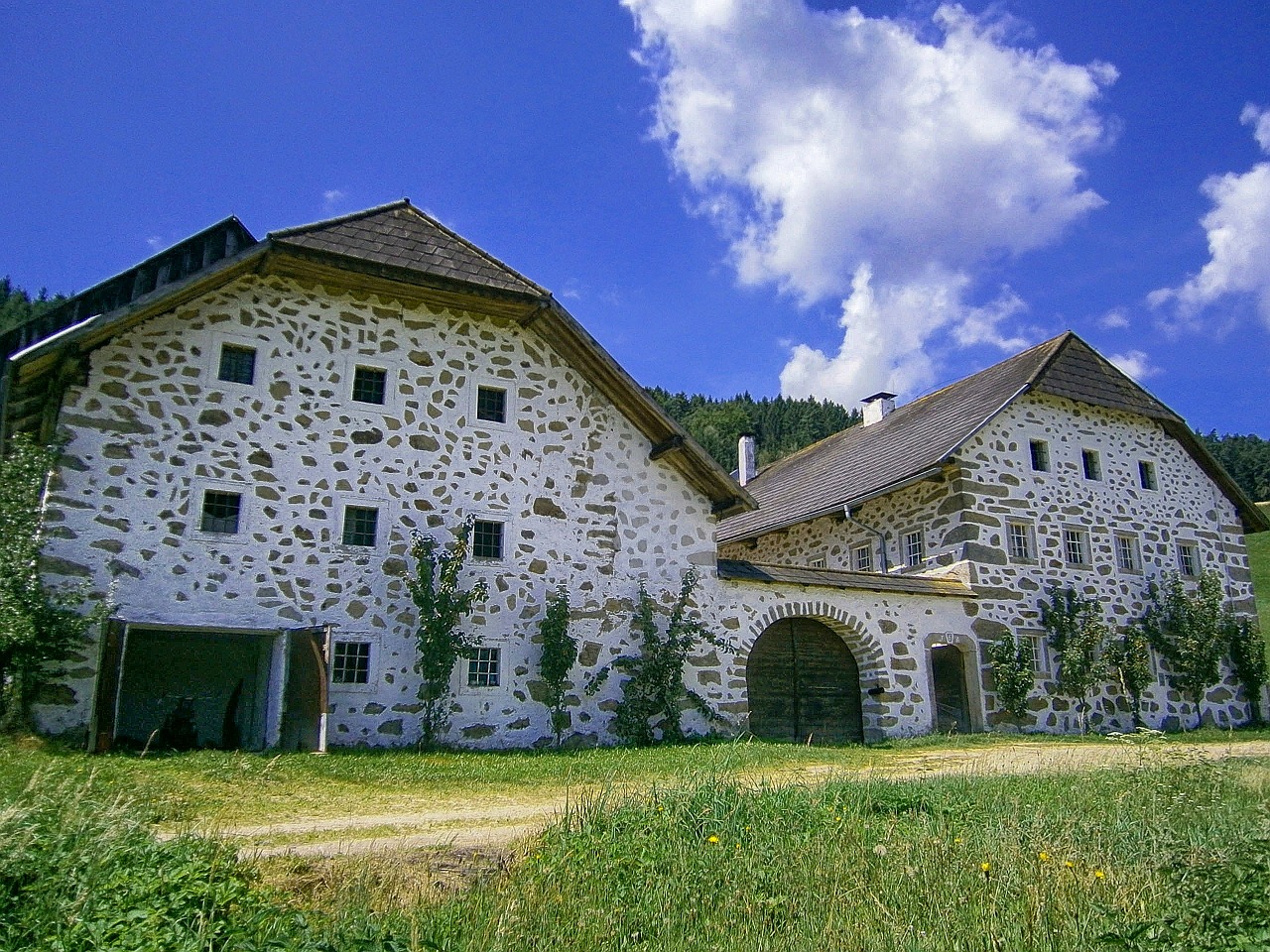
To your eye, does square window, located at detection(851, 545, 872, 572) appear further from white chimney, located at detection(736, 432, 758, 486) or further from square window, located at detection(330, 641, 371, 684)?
Answer: square window, located at detection(330, 641, 371, 684)

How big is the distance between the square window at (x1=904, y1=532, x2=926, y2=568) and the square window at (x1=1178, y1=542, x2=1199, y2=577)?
21.0 feet

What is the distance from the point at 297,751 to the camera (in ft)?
39.3

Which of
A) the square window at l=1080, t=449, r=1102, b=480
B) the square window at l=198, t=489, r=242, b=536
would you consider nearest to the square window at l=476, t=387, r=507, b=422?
the square window at l=198, t=489, r=242, b=536

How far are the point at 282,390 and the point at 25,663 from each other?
183 inches

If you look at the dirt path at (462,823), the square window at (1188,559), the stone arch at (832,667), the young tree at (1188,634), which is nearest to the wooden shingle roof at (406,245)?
the stone arch at (832,667)

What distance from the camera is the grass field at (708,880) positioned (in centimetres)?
515

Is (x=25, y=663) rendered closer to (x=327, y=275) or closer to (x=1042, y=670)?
(x=327, y=275)

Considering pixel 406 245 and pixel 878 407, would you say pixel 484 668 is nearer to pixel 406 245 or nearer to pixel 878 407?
pixel 406 245

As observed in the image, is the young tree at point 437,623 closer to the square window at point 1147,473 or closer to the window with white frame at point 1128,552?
the window with white frame at point 1128,552

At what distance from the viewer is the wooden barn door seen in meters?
16.7

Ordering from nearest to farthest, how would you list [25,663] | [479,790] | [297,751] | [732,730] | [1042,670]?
[479,790] → [25,663] → [297,751] → [732,730] → [1042,670]

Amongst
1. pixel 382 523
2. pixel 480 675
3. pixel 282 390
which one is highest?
pixel 282 390

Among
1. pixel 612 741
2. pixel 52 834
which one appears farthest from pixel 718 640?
pixel 52 834

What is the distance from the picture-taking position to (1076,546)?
66.2 ft
